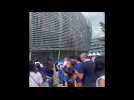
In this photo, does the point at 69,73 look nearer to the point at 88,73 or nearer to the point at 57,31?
the point at 88,73

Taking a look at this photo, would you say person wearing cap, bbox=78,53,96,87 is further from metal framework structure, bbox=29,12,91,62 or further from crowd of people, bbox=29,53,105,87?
metal framework structure, bbox=29,12,91,62

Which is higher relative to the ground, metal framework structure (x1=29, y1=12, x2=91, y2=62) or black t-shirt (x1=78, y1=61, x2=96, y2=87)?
metal framework structure (x1=29, y1=12, x2=91, y2=62)

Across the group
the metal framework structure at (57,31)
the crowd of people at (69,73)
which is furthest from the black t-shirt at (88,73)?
the metal framework structure at (57,31)

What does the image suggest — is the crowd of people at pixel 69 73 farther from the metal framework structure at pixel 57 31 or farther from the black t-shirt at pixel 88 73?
the metal framework structure at pixel 57 31

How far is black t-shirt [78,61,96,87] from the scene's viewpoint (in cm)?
341

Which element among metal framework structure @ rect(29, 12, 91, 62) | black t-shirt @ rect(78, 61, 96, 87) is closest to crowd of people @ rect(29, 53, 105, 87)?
black t-shirt @ rect(78, 61, 96, 87)

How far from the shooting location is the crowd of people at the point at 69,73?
3406mm

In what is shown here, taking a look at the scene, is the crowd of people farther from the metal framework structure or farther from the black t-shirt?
the metal framework structure

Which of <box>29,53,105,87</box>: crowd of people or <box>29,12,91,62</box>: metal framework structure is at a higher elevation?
<box>29,12,91,62</box>: metal framework structure

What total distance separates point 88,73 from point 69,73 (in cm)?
23

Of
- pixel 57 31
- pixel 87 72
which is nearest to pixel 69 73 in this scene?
pixel 87 72

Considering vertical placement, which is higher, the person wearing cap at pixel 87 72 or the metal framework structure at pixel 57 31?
the metal framework structure at pixel 57 31

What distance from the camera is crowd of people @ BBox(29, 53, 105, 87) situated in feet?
11.2
